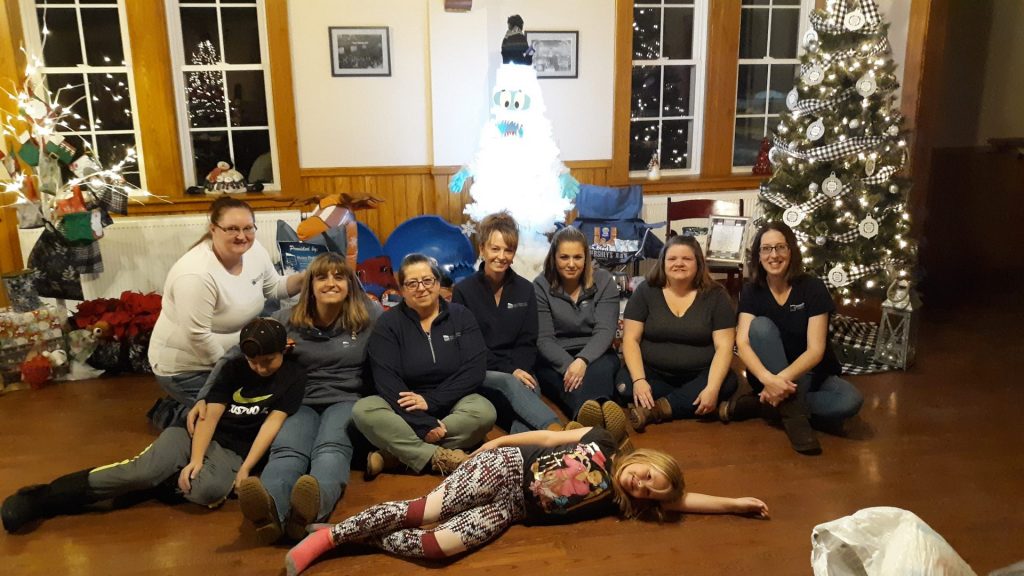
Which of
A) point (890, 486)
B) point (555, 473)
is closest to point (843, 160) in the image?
point (890, 486)

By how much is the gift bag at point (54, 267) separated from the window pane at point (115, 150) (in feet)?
3.24

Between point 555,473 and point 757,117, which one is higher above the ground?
point 757,117

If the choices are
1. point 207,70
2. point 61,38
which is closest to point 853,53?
point 207,70

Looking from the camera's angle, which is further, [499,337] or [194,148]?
[194,148]

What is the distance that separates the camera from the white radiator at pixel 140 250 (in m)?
4.76

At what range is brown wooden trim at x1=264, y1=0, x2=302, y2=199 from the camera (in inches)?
194

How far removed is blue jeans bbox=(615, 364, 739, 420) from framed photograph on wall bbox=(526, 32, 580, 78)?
9.38 ft

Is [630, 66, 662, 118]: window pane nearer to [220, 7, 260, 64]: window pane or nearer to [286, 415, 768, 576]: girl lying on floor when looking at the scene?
[220, 7, 260, 64]: window pane

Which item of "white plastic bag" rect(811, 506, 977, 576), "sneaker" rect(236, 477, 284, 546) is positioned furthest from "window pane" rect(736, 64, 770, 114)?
"sneaker" rect(236, 477, 284, 546)

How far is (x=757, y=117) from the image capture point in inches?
239

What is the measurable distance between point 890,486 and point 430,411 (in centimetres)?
176

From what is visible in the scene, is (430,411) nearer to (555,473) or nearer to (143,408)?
(555,473)

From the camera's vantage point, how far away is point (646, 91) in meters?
5.91

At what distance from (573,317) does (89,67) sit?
3.86m
